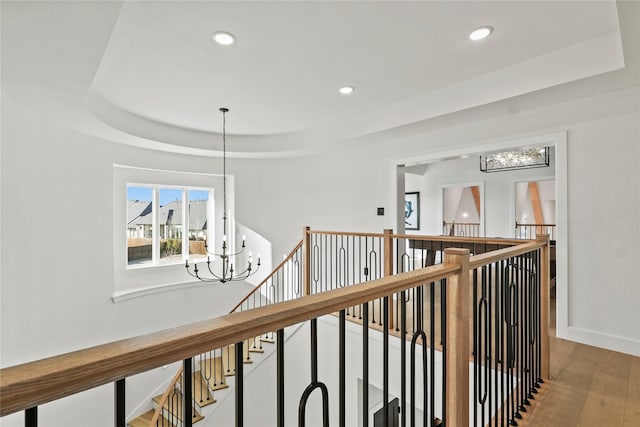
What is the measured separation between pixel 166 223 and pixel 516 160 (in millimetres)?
7243

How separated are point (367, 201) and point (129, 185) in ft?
12.1

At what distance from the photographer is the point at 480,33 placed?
2410 mm

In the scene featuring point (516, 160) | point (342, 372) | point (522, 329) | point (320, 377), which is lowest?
point (320, 377)

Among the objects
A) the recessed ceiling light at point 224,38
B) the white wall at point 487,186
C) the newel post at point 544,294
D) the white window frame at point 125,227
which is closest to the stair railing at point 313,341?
the newel post at point 544,294

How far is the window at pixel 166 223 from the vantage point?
5.16m

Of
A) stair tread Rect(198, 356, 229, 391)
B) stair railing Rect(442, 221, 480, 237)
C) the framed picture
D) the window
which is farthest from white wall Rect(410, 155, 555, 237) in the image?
stair tread Rect(198, 356, 229, 391)

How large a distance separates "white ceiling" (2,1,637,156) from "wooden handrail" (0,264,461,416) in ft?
5.88

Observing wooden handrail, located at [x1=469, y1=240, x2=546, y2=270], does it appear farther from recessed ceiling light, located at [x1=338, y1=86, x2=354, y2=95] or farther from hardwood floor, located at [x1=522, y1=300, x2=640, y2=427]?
recessed ceiling light, located at [x1=338, y1=86, x2=354, y2=95]

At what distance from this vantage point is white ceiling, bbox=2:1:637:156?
207 centimetres

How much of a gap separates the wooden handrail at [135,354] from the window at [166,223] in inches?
202

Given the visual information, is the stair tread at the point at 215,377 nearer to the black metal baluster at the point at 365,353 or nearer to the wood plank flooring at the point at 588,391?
the wood plank flooring at the point at 588,391

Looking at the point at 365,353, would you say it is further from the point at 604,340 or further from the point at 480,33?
the point at 604,340

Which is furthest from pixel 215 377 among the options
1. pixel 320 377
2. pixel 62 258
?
pixel 62 258

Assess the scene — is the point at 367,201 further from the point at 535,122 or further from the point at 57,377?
the point at 57,377
